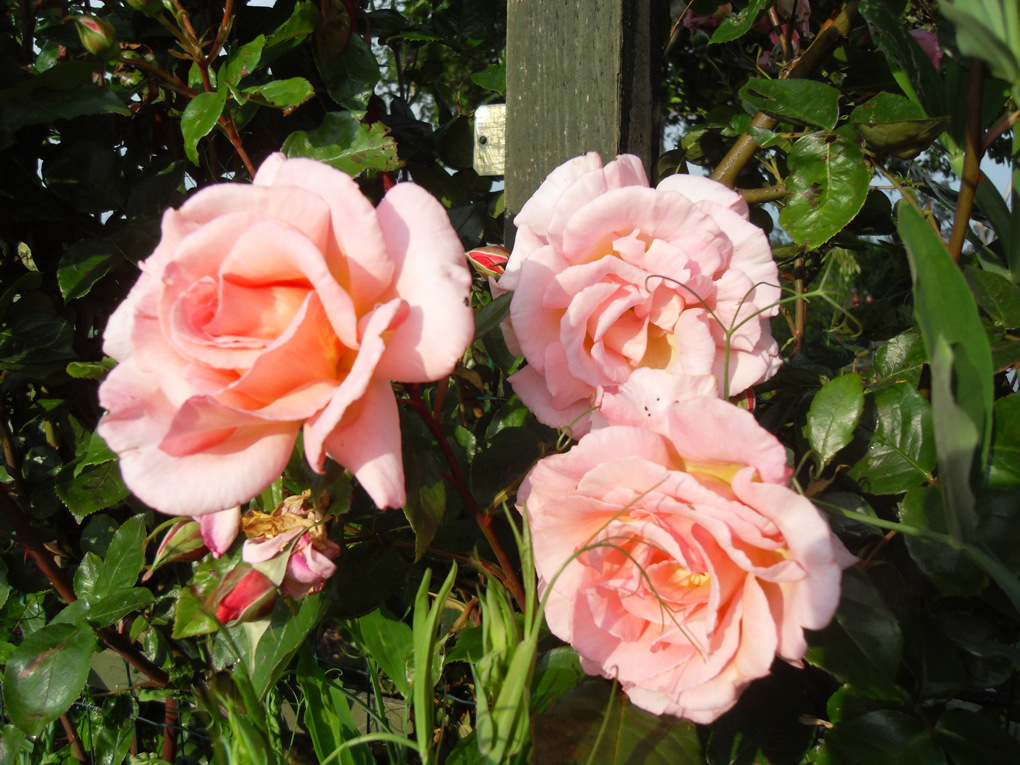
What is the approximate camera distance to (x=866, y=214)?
92cm

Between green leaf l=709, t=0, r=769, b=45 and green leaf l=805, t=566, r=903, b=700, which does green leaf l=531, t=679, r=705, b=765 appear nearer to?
green leaf l=805, t=566, r=903, b=700

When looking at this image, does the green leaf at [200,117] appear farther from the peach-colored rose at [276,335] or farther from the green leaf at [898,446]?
the green leaf at [898,446]

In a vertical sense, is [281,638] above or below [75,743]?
above

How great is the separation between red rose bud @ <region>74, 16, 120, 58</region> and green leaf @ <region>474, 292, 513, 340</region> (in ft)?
1.88

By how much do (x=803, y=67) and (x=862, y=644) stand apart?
0.69 meters

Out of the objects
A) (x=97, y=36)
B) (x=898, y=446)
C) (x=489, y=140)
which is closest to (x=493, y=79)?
(x=489, y=140)

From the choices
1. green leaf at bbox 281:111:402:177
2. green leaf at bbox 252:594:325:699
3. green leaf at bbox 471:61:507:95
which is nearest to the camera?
green leaf at bbox 252:594:325:699

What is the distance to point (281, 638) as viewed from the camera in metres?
0.58

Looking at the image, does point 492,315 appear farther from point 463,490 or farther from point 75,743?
point 75,743

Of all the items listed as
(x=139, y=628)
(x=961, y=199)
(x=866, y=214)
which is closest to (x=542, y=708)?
(x=961, y=199)

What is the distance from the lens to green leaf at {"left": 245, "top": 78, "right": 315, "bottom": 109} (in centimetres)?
65

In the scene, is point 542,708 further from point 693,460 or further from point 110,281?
point 110,281

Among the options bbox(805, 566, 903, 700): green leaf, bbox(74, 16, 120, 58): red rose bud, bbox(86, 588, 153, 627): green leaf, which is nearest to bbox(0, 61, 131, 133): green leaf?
bbox(74, 16, 120, 58): red rose bud

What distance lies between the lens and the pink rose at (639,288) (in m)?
0.47
